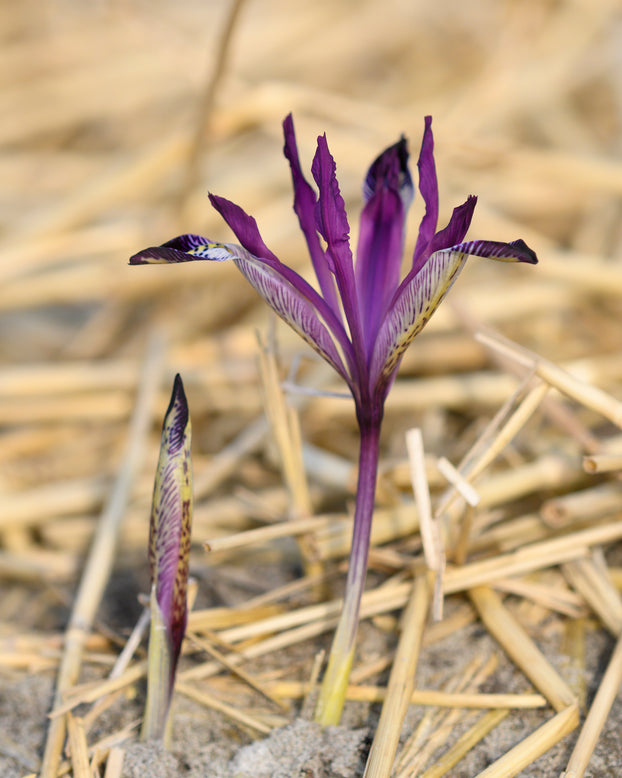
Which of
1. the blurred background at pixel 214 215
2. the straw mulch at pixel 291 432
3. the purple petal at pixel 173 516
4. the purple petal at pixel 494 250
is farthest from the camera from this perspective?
the blurred background at pixel 214 215

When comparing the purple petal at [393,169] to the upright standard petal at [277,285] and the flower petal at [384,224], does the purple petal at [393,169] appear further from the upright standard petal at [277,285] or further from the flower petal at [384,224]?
the upright standard petal at [277,285]

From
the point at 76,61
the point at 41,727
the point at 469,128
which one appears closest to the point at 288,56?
the point at 76,61

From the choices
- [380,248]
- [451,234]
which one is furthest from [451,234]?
[380,248]

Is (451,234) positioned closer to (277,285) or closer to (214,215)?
(277,285)

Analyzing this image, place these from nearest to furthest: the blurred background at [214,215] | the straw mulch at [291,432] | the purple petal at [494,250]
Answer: the purple petal at [494,250] → the straw mulch at [291,432] → the blurred background at [214,215]

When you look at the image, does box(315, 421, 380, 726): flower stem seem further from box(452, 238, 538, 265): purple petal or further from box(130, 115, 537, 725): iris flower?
box(452, 238, 538, 265): purple petal

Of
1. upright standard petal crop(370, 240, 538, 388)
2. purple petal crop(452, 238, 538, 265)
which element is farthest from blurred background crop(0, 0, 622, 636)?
purple petal crop(452, 238, 538, 265)

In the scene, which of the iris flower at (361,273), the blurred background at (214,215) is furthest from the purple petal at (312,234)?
the blurred background at (214,215)

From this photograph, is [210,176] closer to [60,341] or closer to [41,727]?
[60,341]
